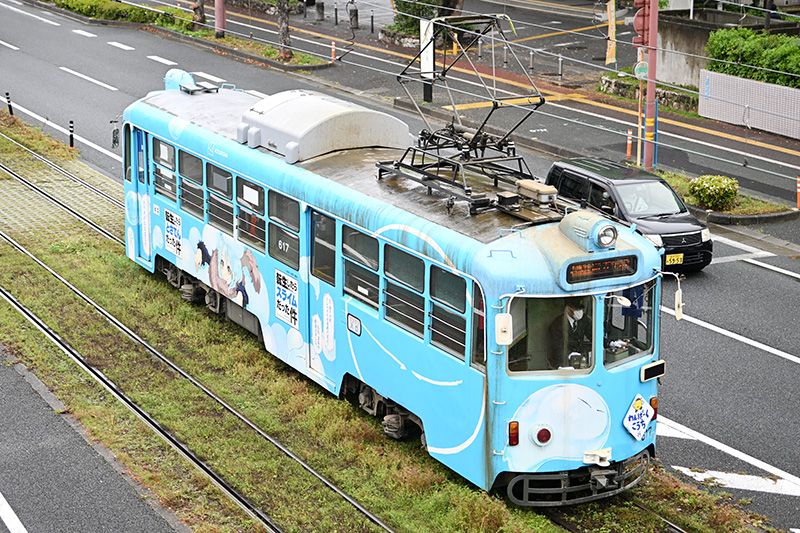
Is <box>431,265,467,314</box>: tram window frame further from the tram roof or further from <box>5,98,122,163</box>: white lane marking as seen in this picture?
<box>5,98,122,163</box>: white lane marking

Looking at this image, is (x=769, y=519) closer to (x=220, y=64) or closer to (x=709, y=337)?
(x=709, y=337)

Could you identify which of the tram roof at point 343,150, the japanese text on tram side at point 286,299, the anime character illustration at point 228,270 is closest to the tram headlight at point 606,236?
the tram roof at point 343,150

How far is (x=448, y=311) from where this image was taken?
9.98 meters

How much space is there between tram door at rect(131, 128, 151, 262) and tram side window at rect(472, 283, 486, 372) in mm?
8015

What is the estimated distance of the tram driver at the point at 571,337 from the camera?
948 cm

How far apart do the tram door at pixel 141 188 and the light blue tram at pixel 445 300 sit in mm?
2308

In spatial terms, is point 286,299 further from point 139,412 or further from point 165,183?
point 165,183

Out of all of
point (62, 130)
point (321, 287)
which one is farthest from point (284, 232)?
point (62, 130)

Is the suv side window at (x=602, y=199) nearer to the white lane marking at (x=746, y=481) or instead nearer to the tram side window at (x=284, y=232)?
the tram side window at (x=284, y=232)

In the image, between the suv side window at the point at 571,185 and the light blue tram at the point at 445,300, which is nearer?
the light blue tram at the point at 445,300

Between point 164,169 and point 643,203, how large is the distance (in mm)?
8258

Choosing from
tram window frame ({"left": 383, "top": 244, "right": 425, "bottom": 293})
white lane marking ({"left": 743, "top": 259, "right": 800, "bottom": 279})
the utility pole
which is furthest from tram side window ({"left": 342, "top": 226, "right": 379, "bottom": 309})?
the utility pole

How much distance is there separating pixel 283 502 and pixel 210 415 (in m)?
2.24

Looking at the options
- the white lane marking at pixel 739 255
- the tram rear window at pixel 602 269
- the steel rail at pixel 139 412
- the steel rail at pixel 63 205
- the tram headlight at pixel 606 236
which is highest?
the tram headlight at pixel 606 236
